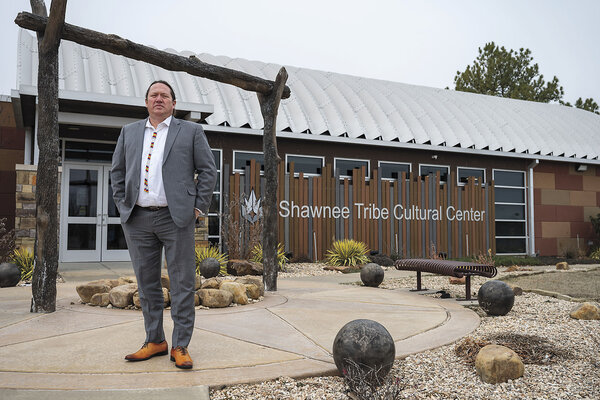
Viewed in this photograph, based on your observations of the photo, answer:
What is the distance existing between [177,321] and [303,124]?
11234 mm

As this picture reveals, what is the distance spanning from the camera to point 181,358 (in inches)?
133

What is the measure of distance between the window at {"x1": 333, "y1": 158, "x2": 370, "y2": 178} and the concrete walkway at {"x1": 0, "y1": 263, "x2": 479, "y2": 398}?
26.7 ft

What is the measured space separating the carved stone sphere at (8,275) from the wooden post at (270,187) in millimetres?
3830

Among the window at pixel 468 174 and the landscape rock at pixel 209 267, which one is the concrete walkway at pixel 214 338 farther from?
the window at pixel 468 174

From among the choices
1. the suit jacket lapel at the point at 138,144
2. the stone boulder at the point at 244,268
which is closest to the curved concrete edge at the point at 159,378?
the suit jacket lapel at the point at 138,144

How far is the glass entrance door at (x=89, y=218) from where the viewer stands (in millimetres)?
12023

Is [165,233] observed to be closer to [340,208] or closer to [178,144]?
[178,144]

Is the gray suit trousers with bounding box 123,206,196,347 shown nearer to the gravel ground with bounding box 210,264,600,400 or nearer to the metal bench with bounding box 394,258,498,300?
the gravel ground with bounding box 210,264,600,400

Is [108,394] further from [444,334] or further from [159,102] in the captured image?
[444,334]

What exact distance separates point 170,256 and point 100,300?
2734 mm

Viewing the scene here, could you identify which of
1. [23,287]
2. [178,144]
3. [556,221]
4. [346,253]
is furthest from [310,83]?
[178,144]

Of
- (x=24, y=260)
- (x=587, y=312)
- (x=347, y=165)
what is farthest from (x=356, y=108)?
(x=587, y=312)

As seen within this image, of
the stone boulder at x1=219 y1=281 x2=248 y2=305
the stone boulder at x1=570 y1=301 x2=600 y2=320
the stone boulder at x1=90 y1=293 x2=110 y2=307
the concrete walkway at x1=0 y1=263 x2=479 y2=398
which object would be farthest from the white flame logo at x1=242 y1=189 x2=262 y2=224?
the stone boulder at x1=570 y1=301 x2=600 y2=320

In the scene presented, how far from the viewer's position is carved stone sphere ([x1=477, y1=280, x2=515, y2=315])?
570 cm
